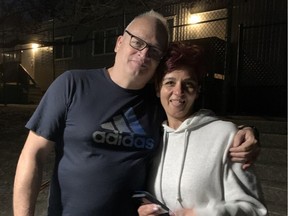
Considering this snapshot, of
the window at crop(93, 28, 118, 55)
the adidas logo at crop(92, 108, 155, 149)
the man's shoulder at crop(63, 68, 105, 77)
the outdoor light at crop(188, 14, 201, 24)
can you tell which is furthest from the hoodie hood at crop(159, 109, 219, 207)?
the window at crop(93, 28, 118, 55)

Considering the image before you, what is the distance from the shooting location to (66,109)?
1.80m

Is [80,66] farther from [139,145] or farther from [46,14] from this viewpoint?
[139,145]

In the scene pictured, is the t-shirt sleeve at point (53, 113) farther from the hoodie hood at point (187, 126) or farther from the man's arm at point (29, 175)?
the hoodie hood at point (187, 126)

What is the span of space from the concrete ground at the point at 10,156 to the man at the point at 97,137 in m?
2.76

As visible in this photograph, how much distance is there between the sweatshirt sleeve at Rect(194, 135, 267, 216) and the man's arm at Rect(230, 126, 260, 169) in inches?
1.1

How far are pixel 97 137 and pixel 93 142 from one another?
31 millimetres

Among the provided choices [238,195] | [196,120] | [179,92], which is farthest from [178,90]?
[238,195]

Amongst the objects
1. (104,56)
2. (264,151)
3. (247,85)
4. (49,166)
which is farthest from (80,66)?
(264,151)

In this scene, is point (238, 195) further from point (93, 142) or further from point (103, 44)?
point (103, 44)

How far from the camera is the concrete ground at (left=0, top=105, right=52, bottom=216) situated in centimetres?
453

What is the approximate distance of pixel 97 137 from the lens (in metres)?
1.78

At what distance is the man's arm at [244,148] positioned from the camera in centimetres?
165

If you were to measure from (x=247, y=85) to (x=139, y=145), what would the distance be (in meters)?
8.59

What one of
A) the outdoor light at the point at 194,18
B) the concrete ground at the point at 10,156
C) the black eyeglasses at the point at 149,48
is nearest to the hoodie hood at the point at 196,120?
the black eyeglasses at the point at 149,48
